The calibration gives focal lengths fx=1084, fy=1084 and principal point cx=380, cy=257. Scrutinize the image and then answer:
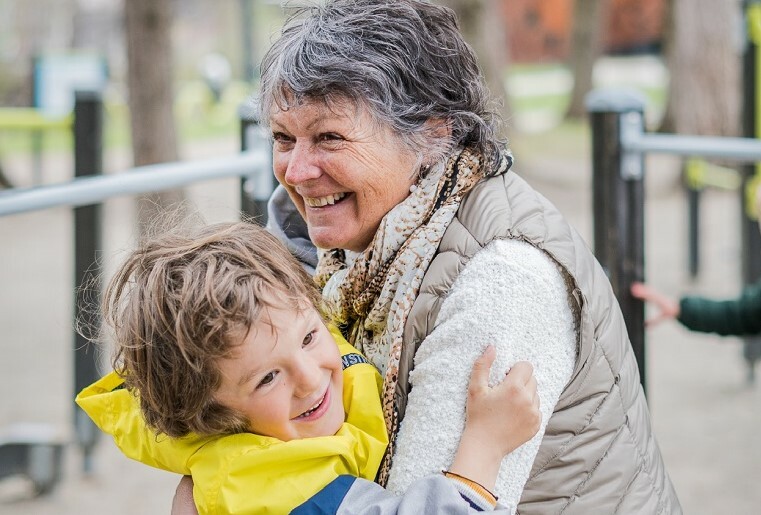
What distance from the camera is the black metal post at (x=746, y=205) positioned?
5.86 metres

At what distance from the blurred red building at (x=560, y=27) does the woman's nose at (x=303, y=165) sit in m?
28.5

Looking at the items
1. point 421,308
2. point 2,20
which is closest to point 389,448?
point 421,308

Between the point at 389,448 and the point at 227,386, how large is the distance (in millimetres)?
294

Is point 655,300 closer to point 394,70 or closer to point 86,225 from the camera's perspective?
point 394,70

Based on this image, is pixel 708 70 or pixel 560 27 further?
pixel 560 27

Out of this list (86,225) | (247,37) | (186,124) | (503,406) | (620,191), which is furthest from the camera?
(247,37)

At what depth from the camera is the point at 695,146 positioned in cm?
352

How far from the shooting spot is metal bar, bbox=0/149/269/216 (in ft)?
9.03

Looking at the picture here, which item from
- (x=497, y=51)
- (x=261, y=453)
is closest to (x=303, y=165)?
(x=261, y=453)

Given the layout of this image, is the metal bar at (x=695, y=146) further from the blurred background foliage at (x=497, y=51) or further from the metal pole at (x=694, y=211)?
the metal pole at (x=694, y=211)

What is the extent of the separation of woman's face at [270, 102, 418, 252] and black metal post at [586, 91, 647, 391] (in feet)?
5.88

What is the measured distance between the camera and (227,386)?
1738mm

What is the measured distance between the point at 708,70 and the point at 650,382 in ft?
21.6

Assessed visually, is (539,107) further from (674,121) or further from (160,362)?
(160,362)
